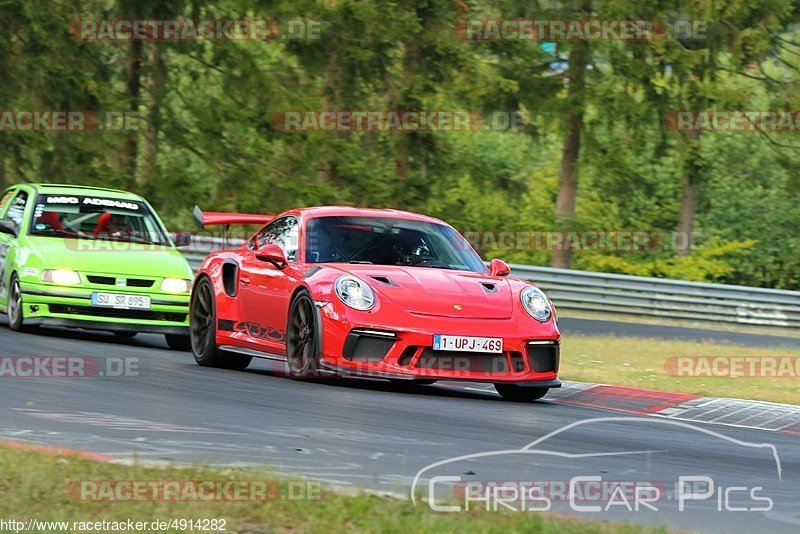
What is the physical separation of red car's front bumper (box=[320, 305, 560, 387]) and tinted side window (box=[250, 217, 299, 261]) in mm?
1266

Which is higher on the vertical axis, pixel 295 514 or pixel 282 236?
pixel 282 236

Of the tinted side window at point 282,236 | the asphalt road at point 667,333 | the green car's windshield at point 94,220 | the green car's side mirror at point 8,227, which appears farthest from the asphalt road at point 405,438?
the asphalt road at point 667,333

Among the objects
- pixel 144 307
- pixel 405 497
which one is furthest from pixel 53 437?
pixel 144 307

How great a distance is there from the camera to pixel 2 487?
227 inches

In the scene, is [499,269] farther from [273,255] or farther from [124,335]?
[124,335]

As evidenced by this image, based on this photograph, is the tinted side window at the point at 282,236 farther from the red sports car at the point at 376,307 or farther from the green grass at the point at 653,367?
the green grass at the point at 653,367

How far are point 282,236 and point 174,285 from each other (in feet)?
8.83

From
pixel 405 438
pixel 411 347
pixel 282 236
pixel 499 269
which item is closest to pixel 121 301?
pixel 282 236

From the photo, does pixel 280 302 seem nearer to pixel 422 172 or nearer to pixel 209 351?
pixel 209 351

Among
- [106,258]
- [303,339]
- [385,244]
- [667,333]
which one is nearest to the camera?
[303,339]

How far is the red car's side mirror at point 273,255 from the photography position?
10891mm

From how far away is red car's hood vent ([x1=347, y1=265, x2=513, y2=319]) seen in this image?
10039mm

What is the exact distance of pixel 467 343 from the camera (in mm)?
9891

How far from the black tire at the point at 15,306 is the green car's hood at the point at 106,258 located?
1.19ft
